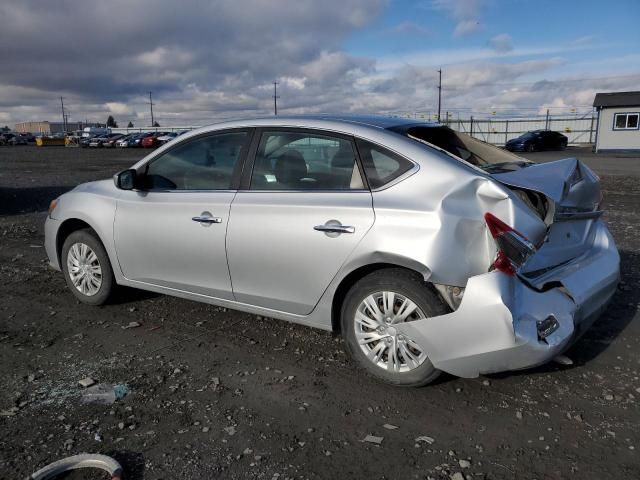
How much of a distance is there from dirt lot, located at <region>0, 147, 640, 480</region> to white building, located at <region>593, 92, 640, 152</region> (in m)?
33.2

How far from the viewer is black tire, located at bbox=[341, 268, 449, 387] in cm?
329

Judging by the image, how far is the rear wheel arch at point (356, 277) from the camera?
3.31 metres

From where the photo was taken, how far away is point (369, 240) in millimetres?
3441

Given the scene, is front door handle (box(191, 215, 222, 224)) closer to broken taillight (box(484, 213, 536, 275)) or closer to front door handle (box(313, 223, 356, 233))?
front door handle (box(313, 223, 356, 233))

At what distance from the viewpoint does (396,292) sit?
340cm

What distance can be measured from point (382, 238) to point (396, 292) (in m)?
0.35

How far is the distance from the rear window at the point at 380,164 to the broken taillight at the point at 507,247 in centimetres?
69

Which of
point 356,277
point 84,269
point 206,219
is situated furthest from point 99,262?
point 356,277

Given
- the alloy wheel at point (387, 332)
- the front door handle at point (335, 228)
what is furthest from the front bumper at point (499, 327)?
the front door handle at point (335, 228)

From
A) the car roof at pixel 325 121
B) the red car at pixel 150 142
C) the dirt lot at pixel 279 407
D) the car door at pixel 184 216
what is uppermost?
the car roof at pixel 325 121

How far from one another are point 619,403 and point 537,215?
1.27 meters

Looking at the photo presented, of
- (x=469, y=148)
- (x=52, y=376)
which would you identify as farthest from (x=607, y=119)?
(x=52, y=376)

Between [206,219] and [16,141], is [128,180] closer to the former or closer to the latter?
[206,219]

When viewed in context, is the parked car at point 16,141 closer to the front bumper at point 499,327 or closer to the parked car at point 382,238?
the parked car at point 382,238
